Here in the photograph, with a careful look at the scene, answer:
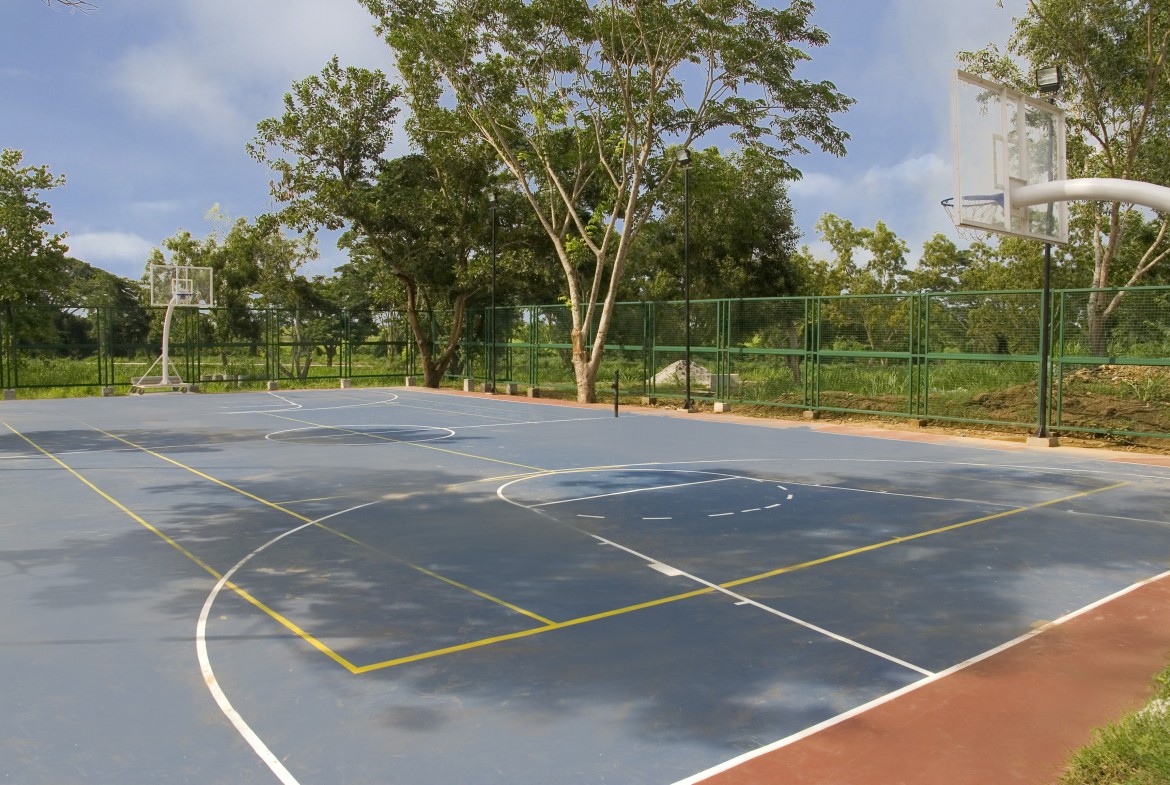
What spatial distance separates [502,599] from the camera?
6582mm

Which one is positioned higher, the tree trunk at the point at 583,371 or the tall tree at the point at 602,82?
the tall tree at the point at 602,82

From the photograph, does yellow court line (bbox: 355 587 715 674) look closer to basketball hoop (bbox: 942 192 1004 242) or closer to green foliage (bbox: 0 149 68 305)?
basketball hoop (bbox: 942 192 1004 242)

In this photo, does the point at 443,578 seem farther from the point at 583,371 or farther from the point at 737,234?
the point at 737,234

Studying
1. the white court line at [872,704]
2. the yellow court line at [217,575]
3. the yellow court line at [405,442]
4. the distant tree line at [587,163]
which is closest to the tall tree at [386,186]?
the distant tree line at [587,163]

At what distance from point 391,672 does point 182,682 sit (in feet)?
3.89

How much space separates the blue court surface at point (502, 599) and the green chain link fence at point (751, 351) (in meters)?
3.31

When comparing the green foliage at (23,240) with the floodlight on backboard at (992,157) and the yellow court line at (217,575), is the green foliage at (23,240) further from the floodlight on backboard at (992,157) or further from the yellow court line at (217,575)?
the floodlight on backboard at (992,157)

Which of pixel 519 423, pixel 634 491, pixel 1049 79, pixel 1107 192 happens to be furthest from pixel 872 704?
pixel 519 423

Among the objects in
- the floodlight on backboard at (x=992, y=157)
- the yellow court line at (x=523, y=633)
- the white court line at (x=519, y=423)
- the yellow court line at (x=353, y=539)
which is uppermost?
the floodlight on backboard at (x=992, y=157)

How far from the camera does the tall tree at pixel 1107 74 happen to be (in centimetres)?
2258

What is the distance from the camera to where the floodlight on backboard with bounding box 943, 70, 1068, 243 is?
7.95 meters

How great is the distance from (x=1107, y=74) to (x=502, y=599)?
24491mm

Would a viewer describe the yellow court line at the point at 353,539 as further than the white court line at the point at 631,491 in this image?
No

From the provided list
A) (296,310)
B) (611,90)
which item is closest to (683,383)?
(611,90)
